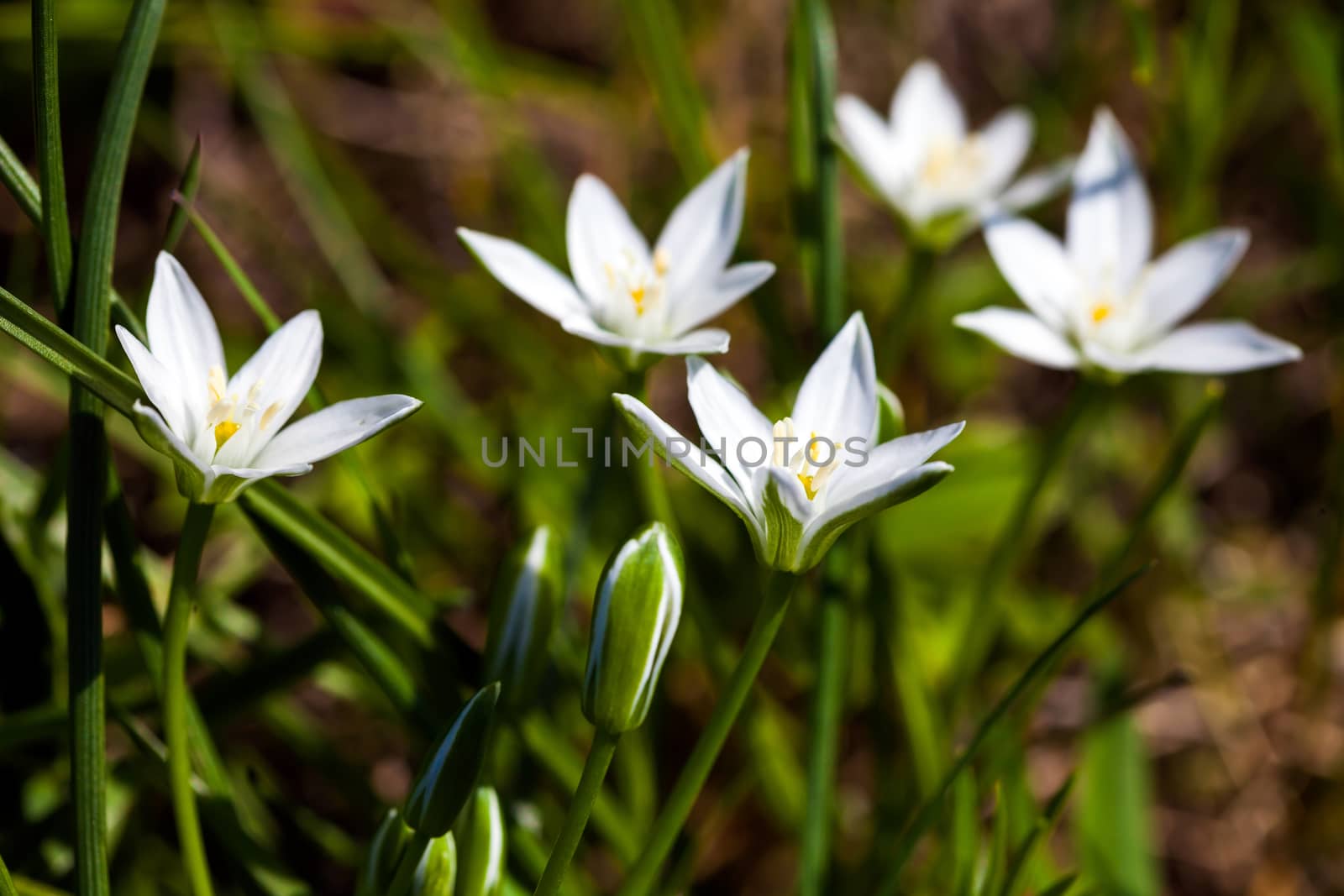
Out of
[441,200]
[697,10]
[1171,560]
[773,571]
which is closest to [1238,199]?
[1171,560]

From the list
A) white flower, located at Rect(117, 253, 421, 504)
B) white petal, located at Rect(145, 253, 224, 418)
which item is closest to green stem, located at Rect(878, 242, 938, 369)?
white flower, located at Rect(117, 253, 421, 504)

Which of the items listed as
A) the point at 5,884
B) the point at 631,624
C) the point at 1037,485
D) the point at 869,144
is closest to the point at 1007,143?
the point at 869,144

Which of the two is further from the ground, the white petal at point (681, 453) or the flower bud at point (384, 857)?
the white petal at point (681, 453)

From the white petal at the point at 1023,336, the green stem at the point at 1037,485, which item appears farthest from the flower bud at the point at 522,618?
the green stem at the point at 1037,485

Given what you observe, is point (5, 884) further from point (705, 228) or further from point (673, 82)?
point (673, 82)

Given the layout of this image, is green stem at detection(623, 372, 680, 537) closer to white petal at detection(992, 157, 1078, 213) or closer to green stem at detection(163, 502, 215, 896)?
green stem at detection(163, 502, 215, 896)

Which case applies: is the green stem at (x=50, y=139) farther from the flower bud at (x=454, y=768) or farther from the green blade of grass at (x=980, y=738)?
the green blade of grass at (x=980, y=738)
